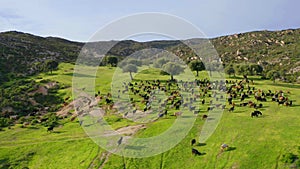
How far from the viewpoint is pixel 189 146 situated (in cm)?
4556

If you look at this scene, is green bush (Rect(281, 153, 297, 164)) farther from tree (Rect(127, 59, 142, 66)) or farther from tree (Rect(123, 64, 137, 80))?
tree (Rect(127, 59, 142, 66))

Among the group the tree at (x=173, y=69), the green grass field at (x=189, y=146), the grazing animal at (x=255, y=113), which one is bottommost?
the green grass field at (x=189, y=146)

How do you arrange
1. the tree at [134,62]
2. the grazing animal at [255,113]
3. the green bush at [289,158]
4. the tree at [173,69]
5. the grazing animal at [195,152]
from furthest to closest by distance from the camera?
1. the tree at [134,62]
2. the tree at [173,69]
3. the grazing animal at [255,113]
4. the grazing animal at [195,152]
5. the green bush at [289,158]

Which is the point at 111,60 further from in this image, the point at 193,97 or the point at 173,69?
the point at 193,97

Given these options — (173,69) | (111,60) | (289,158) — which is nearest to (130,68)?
(173,69)

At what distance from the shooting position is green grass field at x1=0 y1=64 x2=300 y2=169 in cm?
4072

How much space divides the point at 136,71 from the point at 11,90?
141 ft

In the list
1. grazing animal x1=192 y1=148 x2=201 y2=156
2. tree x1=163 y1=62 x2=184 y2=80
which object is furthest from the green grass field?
tree x1=163 y1=62 x2=184 y2=80

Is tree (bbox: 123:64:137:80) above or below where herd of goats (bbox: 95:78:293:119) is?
above

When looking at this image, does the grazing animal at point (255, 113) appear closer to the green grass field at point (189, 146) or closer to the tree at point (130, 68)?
the green grass field at point (189, 146)

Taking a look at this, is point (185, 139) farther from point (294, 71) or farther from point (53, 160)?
point (294, 71)

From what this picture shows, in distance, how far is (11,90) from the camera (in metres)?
98.9

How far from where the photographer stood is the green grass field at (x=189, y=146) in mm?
40719

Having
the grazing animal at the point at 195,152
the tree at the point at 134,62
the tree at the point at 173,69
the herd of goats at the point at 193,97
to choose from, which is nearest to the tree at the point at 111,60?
the tree at the point at 134,62
